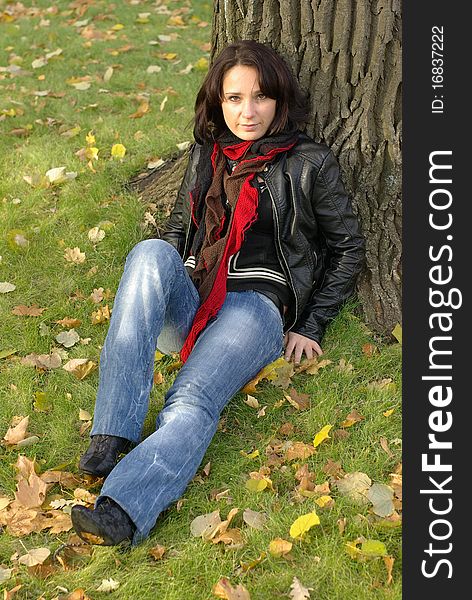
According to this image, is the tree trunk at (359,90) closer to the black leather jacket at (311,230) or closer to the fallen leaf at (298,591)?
the black leather jacket at (311,230)

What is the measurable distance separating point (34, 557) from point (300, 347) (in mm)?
1392

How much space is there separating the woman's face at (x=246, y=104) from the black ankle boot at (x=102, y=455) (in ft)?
4.33

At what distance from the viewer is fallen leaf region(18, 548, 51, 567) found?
2.70m

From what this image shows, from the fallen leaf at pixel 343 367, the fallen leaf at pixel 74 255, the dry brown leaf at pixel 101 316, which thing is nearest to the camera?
the fallen leaf at pixel 343 367

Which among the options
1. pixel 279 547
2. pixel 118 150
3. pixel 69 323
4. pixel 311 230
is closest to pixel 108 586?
pixel 279 547

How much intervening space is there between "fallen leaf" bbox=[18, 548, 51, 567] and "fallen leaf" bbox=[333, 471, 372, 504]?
1014mm

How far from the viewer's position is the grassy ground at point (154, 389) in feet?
8.70

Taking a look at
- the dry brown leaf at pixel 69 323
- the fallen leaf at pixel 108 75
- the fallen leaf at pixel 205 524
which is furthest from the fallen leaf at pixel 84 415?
the fallen leaf at pixel 108 75

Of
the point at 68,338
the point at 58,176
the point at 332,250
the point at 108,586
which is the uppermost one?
the point at 58,176

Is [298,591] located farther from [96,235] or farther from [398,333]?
[96,235]

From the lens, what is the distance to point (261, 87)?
3.30 m

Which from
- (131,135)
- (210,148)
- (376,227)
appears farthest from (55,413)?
(131,135)

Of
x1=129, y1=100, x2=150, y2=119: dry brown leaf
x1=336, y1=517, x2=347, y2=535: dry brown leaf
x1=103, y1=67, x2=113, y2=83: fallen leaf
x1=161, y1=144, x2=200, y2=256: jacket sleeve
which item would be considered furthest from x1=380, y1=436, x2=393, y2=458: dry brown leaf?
x1=103, y1=67, x2=113, y2=83: fallen leaf

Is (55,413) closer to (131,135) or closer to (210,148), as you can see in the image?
(210,148)
